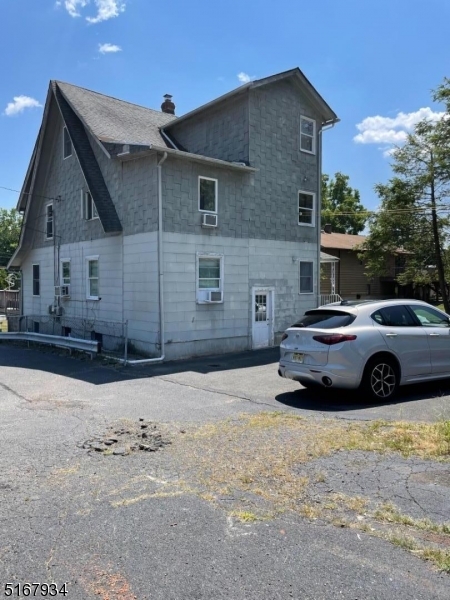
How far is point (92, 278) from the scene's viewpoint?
16.3 metres

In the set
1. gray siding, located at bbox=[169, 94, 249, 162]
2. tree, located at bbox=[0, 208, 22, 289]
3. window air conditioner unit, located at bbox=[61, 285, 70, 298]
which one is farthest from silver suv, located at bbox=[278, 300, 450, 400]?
tree, located at bbox=[0, 208, 22, 289]

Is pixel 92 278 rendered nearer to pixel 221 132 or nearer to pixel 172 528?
pixel 221 132

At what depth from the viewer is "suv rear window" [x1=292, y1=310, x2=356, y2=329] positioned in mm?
7707

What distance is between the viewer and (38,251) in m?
20.6

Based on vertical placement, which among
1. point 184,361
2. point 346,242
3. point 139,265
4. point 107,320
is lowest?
point 184,361

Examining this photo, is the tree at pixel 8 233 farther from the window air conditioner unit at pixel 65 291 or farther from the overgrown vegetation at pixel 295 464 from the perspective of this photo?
the overgrown vegetation at pixel 295 464

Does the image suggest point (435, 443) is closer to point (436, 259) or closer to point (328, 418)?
point (328, 418)

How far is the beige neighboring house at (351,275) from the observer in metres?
32.6

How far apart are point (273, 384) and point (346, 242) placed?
28570 millimetres

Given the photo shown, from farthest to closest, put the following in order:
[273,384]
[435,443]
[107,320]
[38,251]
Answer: [38,251]
[107,320]
[273,384]
[435,443]

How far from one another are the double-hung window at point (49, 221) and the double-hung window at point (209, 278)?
852 cm

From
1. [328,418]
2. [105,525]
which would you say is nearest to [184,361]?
[328,418]

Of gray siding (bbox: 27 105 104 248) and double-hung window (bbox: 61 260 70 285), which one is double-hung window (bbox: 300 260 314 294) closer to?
gray siding (bbox: 27 105 104 248)

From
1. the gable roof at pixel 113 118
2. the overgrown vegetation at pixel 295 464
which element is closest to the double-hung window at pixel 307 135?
the gable roof at pixel 113 118
